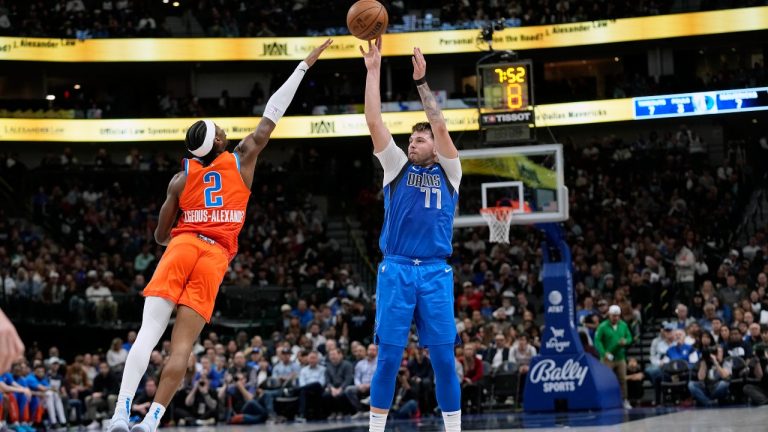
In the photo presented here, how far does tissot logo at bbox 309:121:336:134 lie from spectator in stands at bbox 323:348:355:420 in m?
16.1

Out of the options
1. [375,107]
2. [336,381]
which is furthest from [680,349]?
[375,107]

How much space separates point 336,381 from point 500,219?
13.3 ft

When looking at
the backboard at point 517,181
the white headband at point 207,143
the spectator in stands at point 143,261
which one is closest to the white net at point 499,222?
the backboard at point 517,181

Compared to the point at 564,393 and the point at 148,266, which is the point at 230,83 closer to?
the point at 148,266

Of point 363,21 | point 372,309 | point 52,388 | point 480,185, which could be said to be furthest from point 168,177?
point 363,21

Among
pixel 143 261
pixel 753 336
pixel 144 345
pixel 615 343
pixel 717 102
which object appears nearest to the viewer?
pixel 144 345

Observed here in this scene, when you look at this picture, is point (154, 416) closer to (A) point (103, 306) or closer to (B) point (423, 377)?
(B) point (423, 377)

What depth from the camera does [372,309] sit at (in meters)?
22.3

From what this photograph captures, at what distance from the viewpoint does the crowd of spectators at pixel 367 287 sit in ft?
58.6

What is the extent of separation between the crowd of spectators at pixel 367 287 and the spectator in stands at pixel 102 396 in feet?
0.13

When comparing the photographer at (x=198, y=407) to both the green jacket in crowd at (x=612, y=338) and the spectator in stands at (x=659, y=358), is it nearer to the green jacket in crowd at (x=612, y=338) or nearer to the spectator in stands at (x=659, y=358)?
the green jacket in crowd at (x=612, y=338)

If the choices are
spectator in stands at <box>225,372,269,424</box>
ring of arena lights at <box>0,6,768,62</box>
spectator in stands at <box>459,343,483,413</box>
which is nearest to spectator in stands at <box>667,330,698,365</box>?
spectator in stands at <box>459,343,483,413</box>

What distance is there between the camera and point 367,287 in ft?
94.3

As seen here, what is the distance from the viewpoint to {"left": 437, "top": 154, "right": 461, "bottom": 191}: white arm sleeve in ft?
25.6
